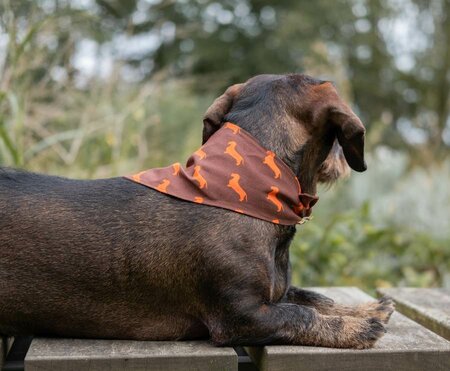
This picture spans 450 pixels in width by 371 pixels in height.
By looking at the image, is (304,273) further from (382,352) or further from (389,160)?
(389,160)

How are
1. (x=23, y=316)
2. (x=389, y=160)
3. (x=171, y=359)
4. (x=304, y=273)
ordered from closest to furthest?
1. (x=171, y=359)
2. (x=23, y=316)
3. (x=304, y=273)
4. (x=389, y=160)

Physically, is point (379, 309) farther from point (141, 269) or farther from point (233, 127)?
point (141, 269)

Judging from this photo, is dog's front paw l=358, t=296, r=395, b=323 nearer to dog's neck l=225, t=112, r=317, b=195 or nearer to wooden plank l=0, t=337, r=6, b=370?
dog's neck l=225, t=112, r=317, b=195

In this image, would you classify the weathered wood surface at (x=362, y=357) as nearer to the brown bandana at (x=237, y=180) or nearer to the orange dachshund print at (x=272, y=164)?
the brown bandana at (x=237, y=180)

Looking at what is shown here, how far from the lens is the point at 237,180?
3115mm

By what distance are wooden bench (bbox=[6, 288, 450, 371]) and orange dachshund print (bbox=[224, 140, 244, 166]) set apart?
838 millimetres

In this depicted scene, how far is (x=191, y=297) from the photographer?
3.07m

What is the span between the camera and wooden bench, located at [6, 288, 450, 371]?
281cm

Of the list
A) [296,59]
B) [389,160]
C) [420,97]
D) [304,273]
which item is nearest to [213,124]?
[304,273]

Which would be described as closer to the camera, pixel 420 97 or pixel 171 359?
pixel 171 359

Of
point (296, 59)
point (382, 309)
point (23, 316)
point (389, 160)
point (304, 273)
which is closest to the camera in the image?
point (23, 316)

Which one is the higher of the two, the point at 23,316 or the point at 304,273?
the point at 23,316

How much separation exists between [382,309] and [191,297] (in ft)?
3.65

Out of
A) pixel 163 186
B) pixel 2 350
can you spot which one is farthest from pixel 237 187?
pixel 2 350
